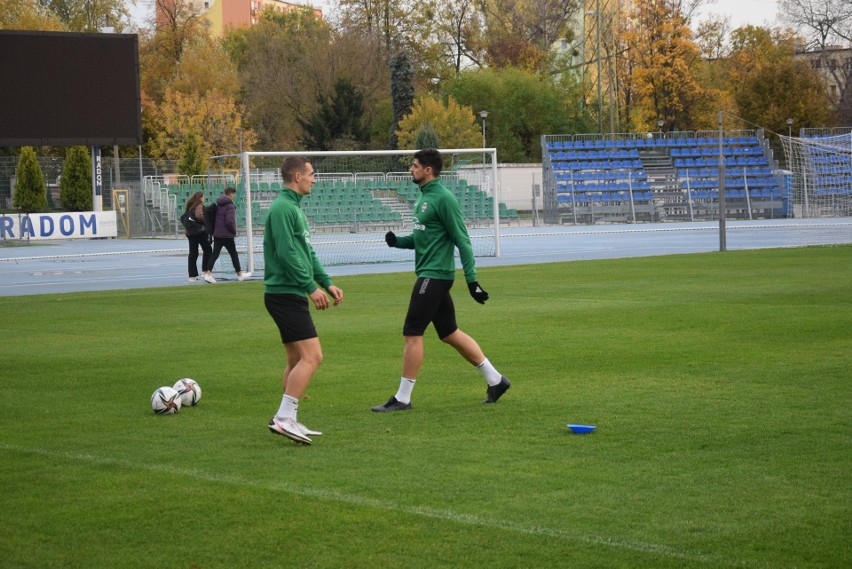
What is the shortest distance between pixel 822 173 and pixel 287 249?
44684 millimetres

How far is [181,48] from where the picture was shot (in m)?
79.4

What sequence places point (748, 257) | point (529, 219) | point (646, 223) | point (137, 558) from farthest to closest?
point (529, 219) < point (646, 223) < point (748, 257) < point (137, 558)

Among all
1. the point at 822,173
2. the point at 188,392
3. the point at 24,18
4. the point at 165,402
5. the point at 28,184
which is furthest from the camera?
the point at 24,18

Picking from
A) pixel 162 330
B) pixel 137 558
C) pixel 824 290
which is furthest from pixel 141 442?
pixel 824 290

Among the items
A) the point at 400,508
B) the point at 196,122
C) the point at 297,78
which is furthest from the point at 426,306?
the point at 297,78

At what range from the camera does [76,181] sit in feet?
167

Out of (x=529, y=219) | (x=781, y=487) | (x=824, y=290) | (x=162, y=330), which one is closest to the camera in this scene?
(x=781, y=487)

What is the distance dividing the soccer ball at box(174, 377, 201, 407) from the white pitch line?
1.62m

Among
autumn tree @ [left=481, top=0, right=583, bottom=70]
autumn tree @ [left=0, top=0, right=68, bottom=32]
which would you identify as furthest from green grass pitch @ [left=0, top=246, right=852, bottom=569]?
autumn tree @ [left=481, top=0, right=583, bottom=70]

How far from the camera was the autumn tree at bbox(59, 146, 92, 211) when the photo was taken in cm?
5097

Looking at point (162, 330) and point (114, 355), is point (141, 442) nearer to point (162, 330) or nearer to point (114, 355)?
point (114, 355)

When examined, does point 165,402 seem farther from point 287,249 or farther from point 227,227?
point 227,227

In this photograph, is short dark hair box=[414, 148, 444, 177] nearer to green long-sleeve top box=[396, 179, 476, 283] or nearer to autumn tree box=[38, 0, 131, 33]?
green long-sleeve top box=[396, 179, 476, 283]

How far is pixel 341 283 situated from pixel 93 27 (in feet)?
202
